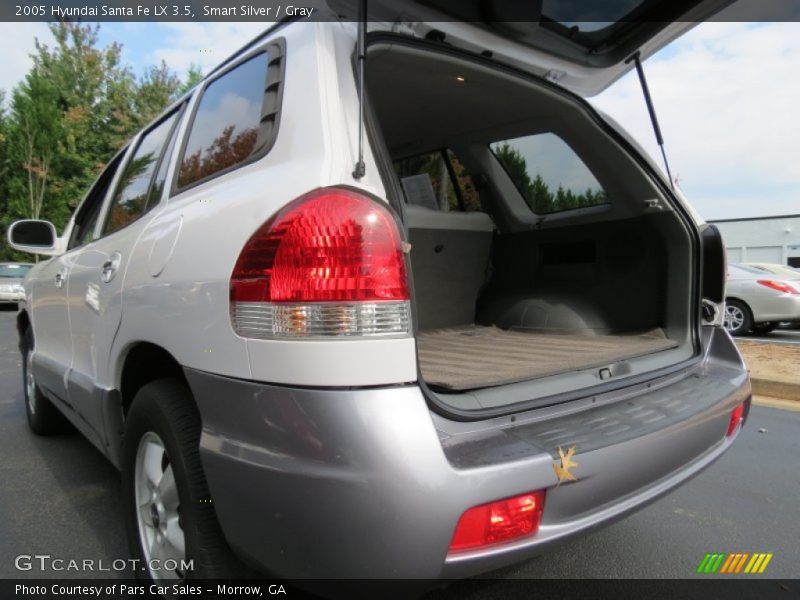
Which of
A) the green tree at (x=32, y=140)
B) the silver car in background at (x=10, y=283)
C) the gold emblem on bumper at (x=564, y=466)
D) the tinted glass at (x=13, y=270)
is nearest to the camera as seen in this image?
the gold emblem on bumper at (x=564, y=466)

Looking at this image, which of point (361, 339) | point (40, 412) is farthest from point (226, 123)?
point (40, 412)

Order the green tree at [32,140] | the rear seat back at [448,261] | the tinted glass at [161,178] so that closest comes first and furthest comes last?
1. the tinted glass at [161,178]
2. the rear seat back at [448,261]
3. the green tree at [32,140]

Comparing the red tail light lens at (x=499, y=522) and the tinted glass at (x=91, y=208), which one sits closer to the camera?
the red tail light lens at (x=499, y=522)

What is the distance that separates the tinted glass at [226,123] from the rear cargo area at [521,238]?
1.36 ft

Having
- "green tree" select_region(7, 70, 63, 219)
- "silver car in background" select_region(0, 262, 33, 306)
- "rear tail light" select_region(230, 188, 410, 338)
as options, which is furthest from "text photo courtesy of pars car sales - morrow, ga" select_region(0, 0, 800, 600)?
"green tree" select_region(7, 70, 63, 219)

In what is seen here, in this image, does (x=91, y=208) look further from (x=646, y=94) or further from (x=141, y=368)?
(x=646, y=94)

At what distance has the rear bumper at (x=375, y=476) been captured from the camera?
1237 millimetres

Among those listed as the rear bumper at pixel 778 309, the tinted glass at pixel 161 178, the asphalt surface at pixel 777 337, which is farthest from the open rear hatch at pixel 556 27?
the rear bumper at pixel 778 309

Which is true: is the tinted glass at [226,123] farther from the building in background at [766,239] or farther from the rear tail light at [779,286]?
the building in background at [766,239]

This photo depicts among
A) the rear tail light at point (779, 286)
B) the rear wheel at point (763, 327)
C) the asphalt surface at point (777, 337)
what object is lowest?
the asphalt surface at point (777, 337)

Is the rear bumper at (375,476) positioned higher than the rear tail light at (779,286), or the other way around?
the rear bumper at (375,476)

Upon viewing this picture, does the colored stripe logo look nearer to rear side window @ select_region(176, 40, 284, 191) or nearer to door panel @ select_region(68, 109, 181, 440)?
rear side window @ select_region(176, 40, 284, 191)

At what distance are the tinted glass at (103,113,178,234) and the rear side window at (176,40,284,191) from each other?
0.38 m

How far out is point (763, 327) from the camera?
10078 mm
